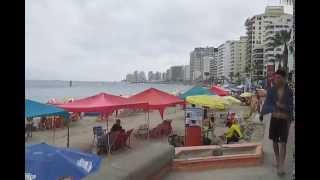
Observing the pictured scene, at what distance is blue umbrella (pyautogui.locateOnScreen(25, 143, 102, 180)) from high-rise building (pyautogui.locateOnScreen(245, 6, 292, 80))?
200 feet

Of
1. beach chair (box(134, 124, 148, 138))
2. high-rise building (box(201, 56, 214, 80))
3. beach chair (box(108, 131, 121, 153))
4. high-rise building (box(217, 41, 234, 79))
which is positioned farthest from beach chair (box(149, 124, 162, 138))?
high-rise building (box(201, 56, 214, 80))

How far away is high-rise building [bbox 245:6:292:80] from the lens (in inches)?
2672

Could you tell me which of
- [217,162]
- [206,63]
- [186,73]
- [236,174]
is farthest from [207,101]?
[186,73]

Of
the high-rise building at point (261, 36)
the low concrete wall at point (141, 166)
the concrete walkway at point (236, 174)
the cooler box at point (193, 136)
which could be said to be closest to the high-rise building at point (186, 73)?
the high-rise building at point (261, 36)

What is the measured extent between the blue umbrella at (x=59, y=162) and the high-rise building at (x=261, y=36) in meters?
60.8

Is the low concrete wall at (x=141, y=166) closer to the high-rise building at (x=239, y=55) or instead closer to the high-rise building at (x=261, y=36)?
the high-rise building at (x=261, y=36)

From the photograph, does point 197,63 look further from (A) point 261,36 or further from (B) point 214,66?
(A) point 261,36

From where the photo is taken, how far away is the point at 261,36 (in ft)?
272

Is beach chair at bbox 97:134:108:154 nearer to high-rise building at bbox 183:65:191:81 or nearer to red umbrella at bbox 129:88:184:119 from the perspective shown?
red umbrella at bbox 129:88:184:119

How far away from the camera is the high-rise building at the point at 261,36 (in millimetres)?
67875

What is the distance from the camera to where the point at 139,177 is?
16.5ft
